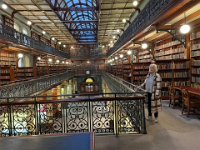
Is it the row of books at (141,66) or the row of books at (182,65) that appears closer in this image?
the row of books at (182,65)

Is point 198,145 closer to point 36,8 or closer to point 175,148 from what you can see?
point 175,148

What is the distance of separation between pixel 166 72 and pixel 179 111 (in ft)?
8.67

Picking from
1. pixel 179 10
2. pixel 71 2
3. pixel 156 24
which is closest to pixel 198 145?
pixel 179 10

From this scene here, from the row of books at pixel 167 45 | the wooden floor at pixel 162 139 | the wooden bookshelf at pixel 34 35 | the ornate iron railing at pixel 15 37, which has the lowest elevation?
the wooden floor at pixel 162 139

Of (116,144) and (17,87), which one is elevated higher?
(17,87)

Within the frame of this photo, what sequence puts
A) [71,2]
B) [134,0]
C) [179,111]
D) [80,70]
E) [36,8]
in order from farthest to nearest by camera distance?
[80,70]
[71,2]
[36,8]
[134,0]
[179,111]

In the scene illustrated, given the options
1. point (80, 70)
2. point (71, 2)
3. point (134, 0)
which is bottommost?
point (80, 70)

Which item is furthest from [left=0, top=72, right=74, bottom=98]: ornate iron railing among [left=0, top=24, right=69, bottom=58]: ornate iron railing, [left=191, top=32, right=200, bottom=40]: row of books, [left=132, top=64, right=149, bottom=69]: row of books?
[left=191, top=32, right=200, bottom=40]: row of books

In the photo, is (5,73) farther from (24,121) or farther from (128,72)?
(24,121)

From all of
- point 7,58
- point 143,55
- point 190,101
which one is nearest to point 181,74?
point 190,101

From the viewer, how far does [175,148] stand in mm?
3957

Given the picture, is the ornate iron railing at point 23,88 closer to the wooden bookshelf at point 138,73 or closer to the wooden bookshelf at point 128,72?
the wooden bookshelf at point 128,72

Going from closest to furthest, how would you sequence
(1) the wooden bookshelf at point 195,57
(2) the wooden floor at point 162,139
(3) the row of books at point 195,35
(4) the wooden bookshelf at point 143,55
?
(2) the wooden floor at point 162,139, (3) the row of books at point 195,35, (1) the wooden bookshelf at point 195,57, (4) the wooden bookshelf at point 143,55

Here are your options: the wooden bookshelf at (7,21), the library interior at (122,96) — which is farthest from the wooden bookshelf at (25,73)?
the wooden bookshelf at (7,21)
